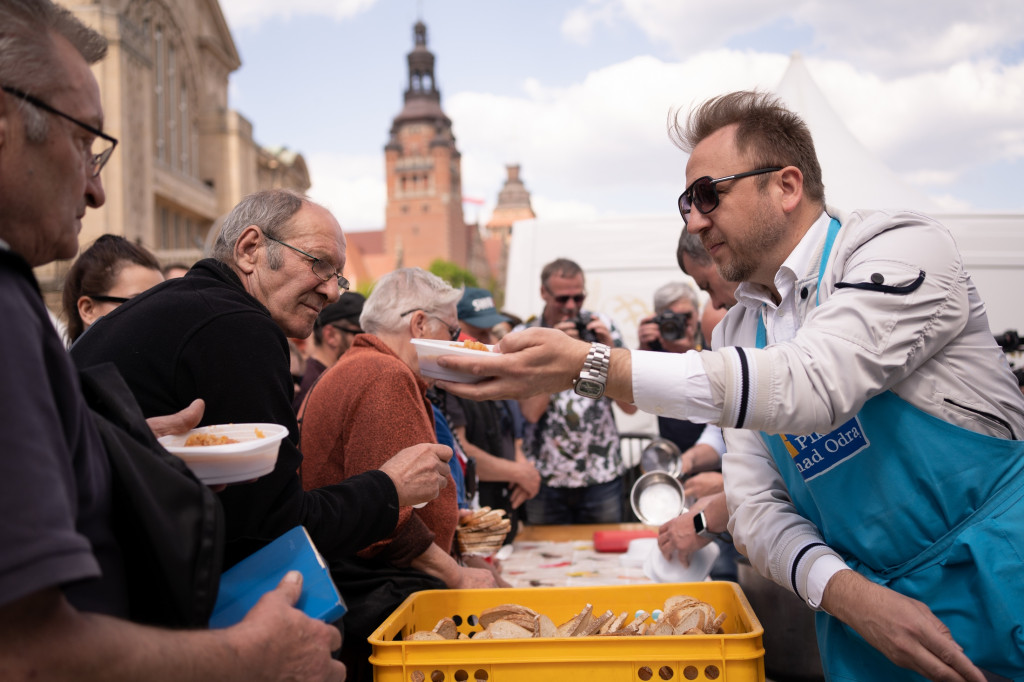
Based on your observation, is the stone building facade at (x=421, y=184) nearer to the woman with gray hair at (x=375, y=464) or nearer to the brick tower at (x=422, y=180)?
the brick tower at (x=422, y=180)

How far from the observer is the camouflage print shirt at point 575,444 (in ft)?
17.4

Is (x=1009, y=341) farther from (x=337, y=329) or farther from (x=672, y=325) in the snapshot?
(x=337, y=329)

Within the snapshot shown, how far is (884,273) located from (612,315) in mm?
6391

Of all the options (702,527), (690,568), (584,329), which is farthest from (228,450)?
(584,329)

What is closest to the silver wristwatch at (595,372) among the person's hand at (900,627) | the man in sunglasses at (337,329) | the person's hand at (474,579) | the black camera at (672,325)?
the person's hand at (900,627)

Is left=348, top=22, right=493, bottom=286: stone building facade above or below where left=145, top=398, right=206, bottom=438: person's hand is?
above

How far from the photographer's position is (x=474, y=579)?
2.82 metres

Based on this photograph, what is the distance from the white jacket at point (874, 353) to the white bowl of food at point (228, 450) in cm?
90

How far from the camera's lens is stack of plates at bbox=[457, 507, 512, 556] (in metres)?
3.14

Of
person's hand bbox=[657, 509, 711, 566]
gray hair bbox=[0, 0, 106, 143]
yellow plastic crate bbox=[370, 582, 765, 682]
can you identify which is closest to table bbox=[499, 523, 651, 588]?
person's hand bbox=[657, 509, 711, 566]

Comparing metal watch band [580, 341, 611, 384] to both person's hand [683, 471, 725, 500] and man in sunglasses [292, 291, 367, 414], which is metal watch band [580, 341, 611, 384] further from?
man in sunglasses [292, 291, 367, 414]

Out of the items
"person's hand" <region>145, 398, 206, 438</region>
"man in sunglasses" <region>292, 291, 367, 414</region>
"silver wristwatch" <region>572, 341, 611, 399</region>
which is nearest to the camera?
"person's hand" <region>145, 398, 206, 438</region>

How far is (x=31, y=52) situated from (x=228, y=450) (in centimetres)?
67

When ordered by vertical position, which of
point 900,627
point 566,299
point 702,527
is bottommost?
point 702,527
